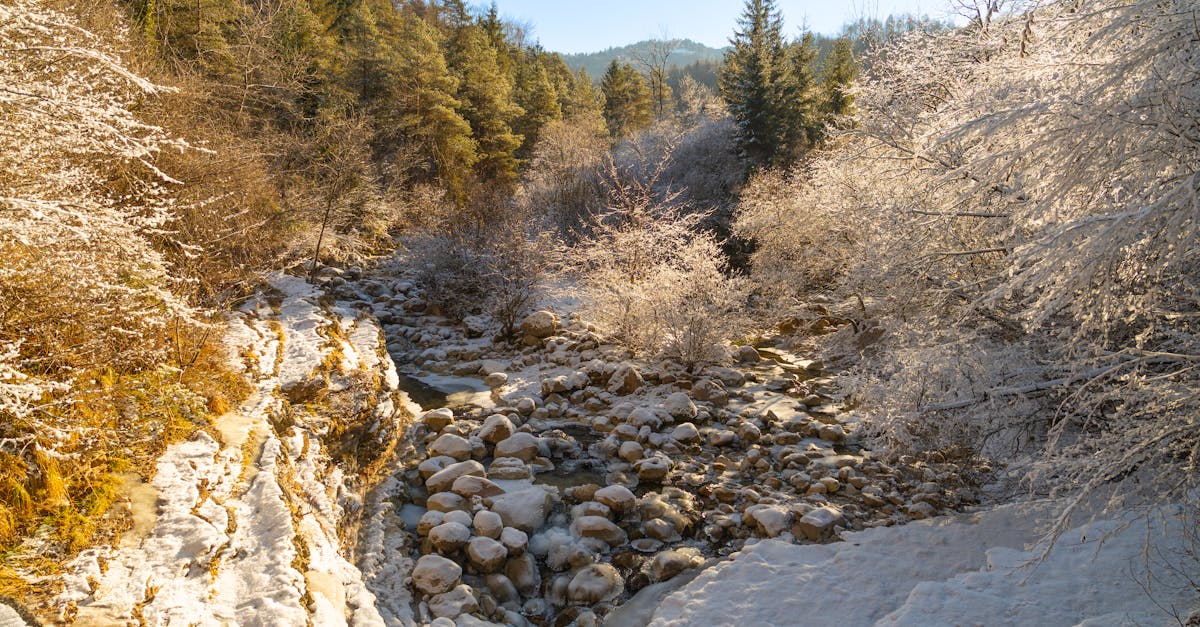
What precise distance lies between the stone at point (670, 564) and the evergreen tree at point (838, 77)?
21.8 m

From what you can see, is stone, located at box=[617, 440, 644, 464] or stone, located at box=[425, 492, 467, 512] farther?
stone, located at box=[617, 440, 644, 464]

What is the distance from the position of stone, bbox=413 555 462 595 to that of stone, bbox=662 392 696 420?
4.30 metres

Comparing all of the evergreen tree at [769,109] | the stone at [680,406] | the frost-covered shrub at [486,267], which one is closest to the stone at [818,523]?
the stone at [680,406]

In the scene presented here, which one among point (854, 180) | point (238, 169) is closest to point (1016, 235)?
point (854, 180)

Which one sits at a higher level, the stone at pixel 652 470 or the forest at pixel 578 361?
the forest at pixel 578 361

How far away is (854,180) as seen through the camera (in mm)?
10523

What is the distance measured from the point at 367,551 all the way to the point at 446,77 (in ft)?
69.5

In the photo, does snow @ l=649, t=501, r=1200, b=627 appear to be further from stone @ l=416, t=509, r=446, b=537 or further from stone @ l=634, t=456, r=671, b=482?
stone @ l=416, t=509, r=446, b=537

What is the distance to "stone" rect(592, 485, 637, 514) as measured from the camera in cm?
599

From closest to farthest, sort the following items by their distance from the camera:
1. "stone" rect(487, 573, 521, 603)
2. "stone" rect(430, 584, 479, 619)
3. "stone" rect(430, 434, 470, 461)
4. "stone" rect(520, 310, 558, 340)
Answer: "stone" rect(430, 584, 479, 619)
"stone" rect(487, 573, 521, 603)
"stone" rect(430, 434, 470, 461)
"stone" rect(520, 310, 558, 340)

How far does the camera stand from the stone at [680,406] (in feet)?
27.6

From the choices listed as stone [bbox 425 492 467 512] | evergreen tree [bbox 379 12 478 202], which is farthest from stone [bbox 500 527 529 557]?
evergreen tree [bbox 379 12 478 202]

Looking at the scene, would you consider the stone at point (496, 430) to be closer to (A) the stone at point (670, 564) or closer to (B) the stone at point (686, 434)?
(B) the stone at point (686, 434)

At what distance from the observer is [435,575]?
4.74 meters
